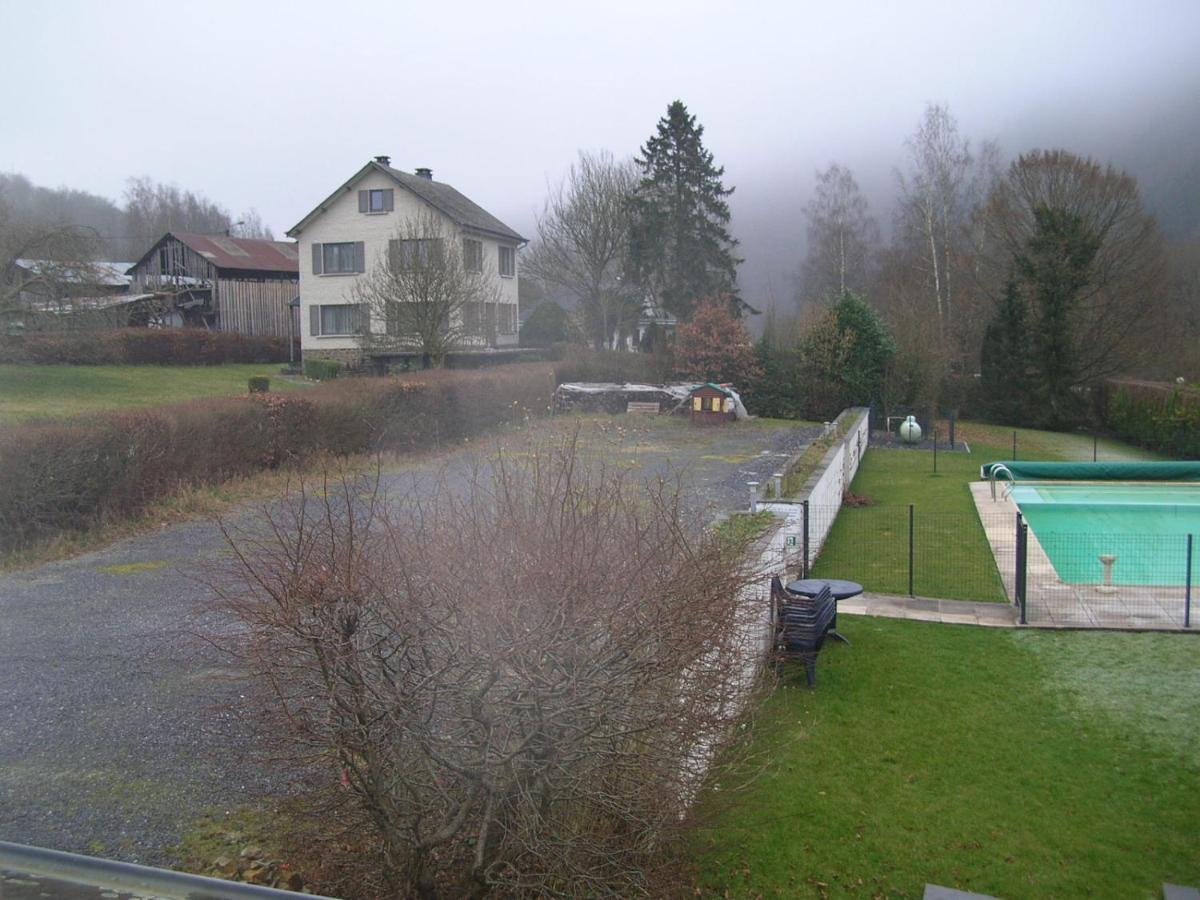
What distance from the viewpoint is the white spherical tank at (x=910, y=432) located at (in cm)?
2538

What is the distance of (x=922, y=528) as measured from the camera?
14.4 metres

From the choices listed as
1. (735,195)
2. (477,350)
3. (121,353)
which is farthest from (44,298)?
(735,195)

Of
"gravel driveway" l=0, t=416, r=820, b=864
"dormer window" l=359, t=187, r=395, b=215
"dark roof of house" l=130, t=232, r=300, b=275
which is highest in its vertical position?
"dormer window" l=359, t=187, r=395, b=215

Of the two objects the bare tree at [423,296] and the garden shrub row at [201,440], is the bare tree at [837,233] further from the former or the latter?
the garden shrub row at [201,440]

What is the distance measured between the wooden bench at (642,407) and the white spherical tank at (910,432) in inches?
256

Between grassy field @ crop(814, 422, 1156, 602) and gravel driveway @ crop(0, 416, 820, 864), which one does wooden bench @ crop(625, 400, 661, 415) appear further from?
gravel driveway @ crop(0, 416, 820, 864)

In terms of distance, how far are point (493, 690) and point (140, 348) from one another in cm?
2799

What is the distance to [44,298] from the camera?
19594mm

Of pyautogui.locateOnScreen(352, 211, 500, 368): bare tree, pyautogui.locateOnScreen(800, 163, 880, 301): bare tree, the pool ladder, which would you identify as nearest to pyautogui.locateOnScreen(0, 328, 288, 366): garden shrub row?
pyautogui.locateOnScreen(352, 211, 500, 368): bare tree

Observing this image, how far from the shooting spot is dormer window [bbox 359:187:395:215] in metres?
30.7

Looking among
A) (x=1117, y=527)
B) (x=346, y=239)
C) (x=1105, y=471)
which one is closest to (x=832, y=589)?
(x=1117, y=527)

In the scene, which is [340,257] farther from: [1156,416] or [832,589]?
[832,589]

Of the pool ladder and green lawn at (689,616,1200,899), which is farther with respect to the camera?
the pool ladder

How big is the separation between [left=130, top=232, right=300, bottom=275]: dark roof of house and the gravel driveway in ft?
91.0
